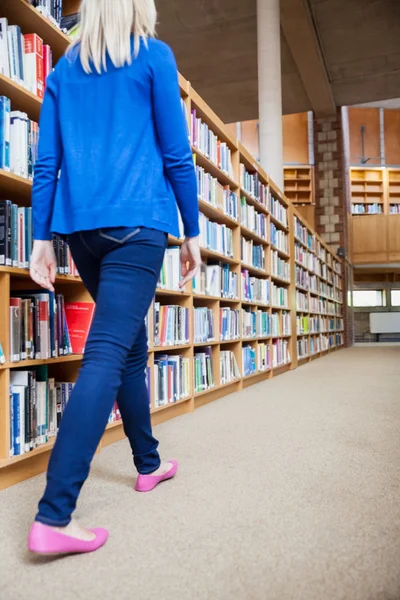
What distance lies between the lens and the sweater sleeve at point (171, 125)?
48.6 inches

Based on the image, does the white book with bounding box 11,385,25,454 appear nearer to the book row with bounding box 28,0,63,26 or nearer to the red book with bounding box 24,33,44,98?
the red book with bounding box 24,33,44,98

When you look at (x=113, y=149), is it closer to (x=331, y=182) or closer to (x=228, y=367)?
(x=228, y=367)

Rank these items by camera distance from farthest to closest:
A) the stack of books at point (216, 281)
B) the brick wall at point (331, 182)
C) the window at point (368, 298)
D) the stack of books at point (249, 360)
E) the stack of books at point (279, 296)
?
the window at point (368, 298), the brick wall at point (331, 182), the stack of books at point (279, 296), the stack of books at point (249, 360), the stack of books at point (216, 281)

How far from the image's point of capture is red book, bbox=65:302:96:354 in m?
1.98

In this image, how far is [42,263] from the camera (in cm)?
132

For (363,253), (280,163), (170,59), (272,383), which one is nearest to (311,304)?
(280,163)

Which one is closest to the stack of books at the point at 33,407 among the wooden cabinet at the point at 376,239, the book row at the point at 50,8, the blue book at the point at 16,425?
the blue book at the point at 16,425

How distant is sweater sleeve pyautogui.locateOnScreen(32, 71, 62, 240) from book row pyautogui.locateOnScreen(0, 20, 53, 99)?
1.71 feet

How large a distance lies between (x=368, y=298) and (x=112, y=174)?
16031mm

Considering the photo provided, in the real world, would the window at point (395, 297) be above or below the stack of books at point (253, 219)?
below

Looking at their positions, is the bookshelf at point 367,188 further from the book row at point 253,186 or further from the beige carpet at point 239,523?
the beige carpet at point 239,523

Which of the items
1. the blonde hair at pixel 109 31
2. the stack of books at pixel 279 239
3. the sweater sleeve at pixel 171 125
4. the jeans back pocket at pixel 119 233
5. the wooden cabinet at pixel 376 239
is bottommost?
the jeans back pocket at pixel 119 233

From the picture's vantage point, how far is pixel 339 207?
11.0 meters

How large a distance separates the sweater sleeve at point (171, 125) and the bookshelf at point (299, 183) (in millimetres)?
12638
